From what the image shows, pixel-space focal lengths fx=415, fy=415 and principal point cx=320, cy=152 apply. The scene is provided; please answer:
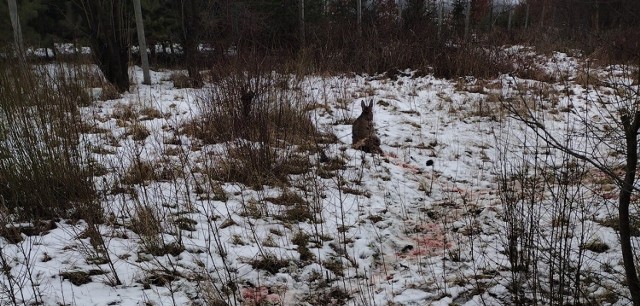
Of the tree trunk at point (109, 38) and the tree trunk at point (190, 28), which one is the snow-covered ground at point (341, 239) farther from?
the tree trunk at point (190, 28)

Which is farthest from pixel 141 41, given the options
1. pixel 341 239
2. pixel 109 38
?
pixel 341 239

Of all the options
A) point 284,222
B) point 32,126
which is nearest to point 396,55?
point 284,222

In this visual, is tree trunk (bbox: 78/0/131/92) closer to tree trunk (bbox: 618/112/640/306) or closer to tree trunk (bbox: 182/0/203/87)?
tree trunk (bbox: 182/0/203/87)

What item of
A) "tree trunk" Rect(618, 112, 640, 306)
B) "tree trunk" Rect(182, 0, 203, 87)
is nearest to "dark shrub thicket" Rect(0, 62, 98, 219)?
"tree trunk" Rect(618, 112, 640, 306)

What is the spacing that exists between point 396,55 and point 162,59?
25.2 feet

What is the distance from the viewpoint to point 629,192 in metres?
1.38

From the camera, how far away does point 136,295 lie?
2.10m

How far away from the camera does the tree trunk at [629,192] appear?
4.41ft

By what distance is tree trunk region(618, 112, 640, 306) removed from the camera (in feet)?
4.41

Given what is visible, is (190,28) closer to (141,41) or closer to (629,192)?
(141,41)

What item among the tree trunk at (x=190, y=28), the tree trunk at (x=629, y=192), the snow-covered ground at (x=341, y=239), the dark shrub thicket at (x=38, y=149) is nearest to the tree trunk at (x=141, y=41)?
the tree trunk at (x=190, y=28)

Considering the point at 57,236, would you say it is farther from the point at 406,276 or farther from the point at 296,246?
the point at 406,276

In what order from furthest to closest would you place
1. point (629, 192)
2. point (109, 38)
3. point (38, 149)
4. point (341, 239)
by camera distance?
point (109, 38) → point (341, 239) → point (38, 149) → point (629, 192)

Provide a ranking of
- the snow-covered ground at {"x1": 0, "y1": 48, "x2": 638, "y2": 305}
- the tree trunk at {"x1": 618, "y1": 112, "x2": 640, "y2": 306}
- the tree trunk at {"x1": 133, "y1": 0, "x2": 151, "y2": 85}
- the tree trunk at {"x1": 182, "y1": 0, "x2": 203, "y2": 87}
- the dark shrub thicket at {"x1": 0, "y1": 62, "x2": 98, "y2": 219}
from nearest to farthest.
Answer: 1. the tree trunk at {"x1": 618, "y1": 112, "x2": 640, "y2": 306}
2. the snow-covered ground at {"x1": 0, "y1": 48, "x2": 638, "y2": 305}
3. the dark shrub thicket at {"x1": 0, "y1": 62, "x2": 98, "y2": 219}
4. the tree trunk at {"x1": 133, "y1": 0, "x2": 151, "y2": 85}
5. the tree trunk at {"x1": 182, "y1": 0, "x2": 203, "y2": 87}
